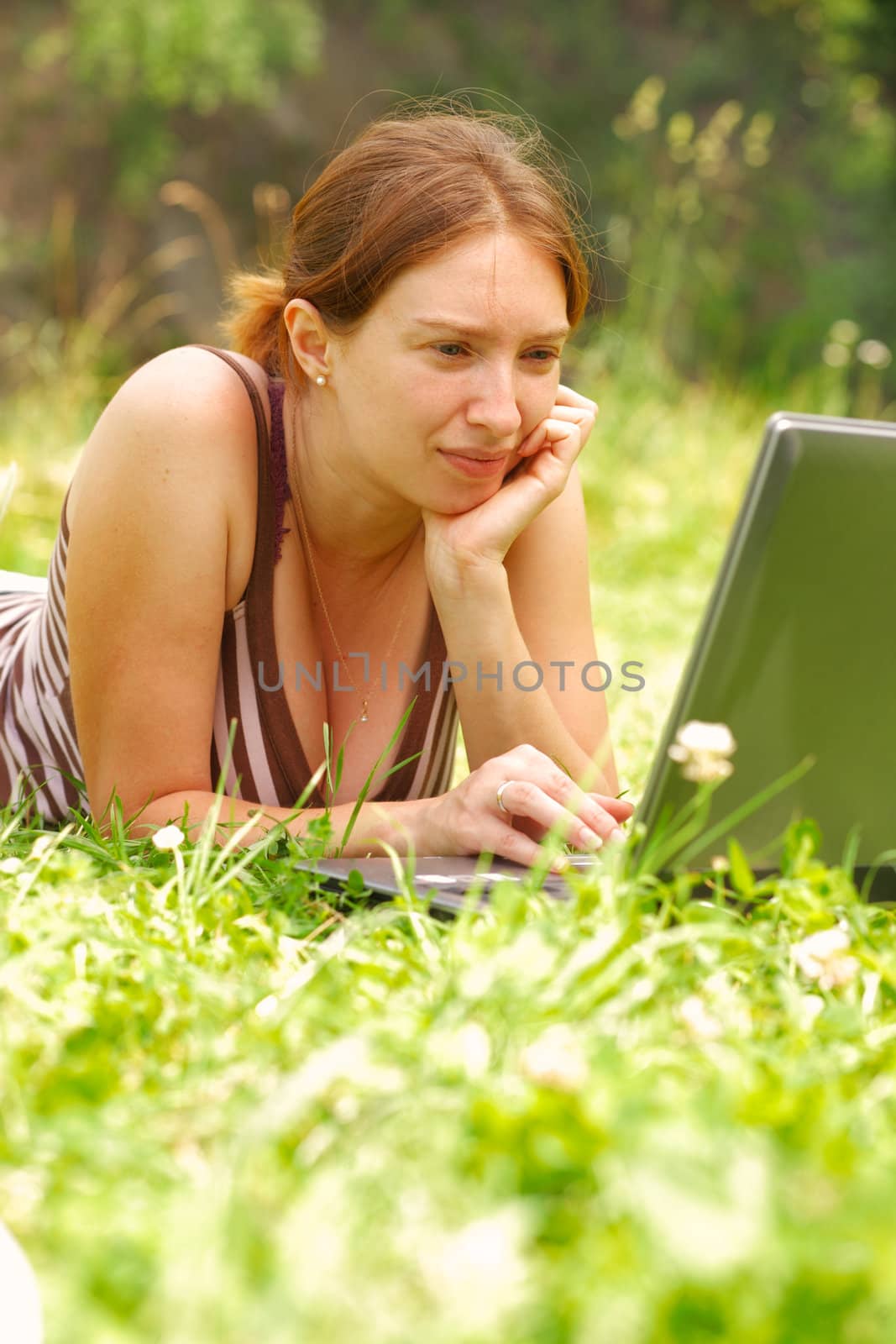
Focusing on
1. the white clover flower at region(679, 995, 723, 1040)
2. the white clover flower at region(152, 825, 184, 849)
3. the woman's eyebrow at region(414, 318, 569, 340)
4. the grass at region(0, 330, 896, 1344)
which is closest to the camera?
the grass at region(0, 330, 896, 1344)

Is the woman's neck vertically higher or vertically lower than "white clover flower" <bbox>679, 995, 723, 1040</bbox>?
higher

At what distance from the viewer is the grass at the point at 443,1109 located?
694mm

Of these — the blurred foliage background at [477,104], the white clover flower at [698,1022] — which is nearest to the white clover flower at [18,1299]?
the white clover flower at [698,1022]

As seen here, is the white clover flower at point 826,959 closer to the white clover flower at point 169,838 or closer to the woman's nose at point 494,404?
the white clover flower at point 169,838

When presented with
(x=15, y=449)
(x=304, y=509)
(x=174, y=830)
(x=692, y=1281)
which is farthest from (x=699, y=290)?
(x=692, y=1281)

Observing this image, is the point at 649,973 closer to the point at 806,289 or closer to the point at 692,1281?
the point at 692,1281

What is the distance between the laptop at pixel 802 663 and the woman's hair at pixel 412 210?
32.5 inches

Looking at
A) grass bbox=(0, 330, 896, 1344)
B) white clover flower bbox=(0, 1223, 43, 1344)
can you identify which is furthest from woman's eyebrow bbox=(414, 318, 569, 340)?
white clover flower bbox=(0, 1223, 43, 1344)

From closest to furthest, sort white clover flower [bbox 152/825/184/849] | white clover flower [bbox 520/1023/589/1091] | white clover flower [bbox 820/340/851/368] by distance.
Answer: white clover flower [bbox 520/1023/589/1091] < white clover flower [bbox 152/825/184/849] < white clover flower [bbox 820/340/851/368]

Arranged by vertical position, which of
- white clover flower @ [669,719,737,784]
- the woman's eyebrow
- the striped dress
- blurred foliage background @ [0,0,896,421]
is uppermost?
blurred foliage background @ [0,0,896,421]

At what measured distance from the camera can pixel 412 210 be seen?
1788 mm

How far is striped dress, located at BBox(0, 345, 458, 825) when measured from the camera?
194 cm

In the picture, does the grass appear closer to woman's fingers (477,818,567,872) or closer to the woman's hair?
woman's fingers (477,818,567,872)

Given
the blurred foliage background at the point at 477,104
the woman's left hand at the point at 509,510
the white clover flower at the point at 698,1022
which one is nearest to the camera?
the white clover flower at the point at 698,1022
